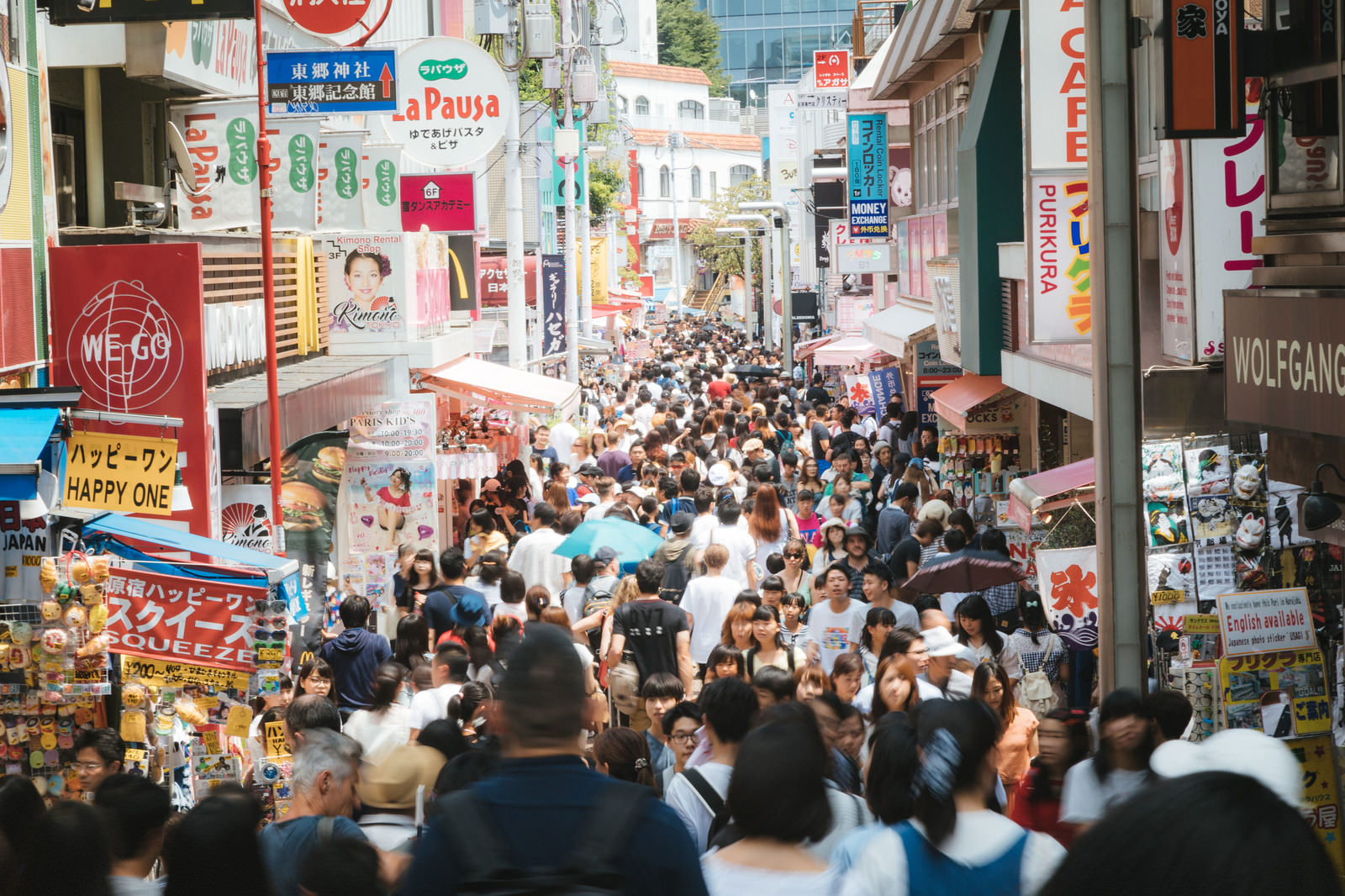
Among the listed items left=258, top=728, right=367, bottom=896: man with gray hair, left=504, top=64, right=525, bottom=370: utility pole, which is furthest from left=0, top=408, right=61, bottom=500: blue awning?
left=504, top=64, right=525, bottom=370: utility pole

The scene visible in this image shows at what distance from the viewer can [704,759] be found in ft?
19.8

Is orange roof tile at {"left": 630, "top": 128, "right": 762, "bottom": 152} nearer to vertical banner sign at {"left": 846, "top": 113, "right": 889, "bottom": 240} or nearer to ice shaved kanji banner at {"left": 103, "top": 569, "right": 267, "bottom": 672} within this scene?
vertical banner sign at {"left": 846, "top": 113, "right": 889, "bottom": 240}

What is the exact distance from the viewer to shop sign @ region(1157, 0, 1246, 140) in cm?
710

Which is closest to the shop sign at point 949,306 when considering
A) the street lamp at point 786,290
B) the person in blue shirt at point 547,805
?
the person in blue shirt at point 547,805

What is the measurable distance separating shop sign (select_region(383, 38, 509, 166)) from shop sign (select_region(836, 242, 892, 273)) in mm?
11704

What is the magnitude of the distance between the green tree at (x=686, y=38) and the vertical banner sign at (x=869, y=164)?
81.0 metres

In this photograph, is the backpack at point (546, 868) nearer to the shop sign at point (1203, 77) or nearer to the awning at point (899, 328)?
the shop sign at point (1203, 77)

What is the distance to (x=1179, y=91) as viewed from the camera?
717 cm

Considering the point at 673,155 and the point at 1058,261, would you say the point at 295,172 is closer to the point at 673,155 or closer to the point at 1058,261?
the point at 1058,261

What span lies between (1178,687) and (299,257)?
955cm

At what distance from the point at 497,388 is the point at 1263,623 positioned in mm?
12367

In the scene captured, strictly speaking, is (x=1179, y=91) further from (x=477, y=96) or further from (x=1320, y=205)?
(x=477, y=96)

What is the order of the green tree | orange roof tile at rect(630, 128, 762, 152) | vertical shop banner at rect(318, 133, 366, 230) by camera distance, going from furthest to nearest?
1. the green tree
2. orange roof tile at rect(630, 128, 762, 152)
3. vertical shop banner at rect(318, 133, 366, 230)

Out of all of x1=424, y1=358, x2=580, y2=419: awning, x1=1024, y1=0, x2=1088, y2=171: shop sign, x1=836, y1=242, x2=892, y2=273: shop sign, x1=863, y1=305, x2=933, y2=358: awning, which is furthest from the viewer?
x1=836, y1=242, x2=892, y2=273: shop sign
